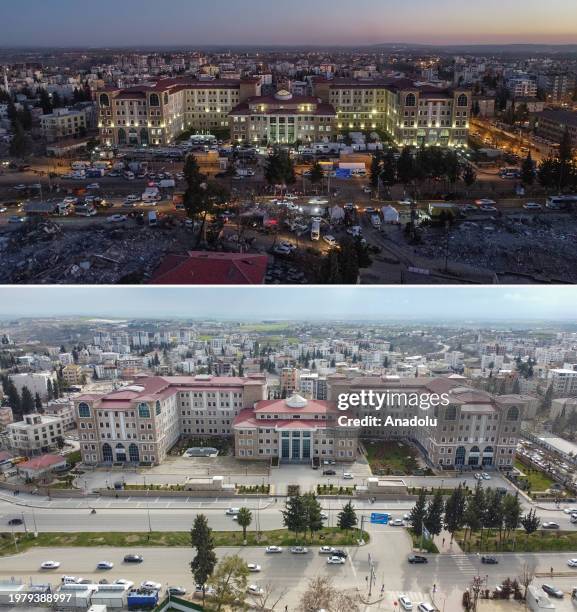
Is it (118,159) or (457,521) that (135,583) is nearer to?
(457,521)

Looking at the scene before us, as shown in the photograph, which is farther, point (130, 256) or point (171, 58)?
point (171, 58)

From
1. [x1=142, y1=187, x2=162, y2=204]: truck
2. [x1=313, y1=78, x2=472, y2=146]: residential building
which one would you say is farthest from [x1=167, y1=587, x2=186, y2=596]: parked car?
[x1=313, y1=78, x2=472, y2=146]: residential building

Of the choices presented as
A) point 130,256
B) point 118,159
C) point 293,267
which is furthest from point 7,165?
point 293,267

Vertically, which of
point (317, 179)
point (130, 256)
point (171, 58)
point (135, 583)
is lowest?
point (135, 583)

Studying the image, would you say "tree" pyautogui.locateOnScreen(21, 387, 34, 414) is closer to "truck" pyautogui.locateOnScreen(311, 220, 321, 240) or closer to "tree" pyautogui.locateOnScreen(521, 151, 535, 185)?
"truck" pyautogui.locateOnScreen(311, 220, 321, 240)

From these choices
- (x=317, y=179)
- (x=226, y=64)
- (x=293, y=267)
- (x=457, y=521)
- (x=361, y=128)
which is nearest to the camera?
(x=457, y=521)

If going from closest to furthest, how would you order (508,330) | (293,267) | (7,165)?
(508,330), (293,267), (7,165)
